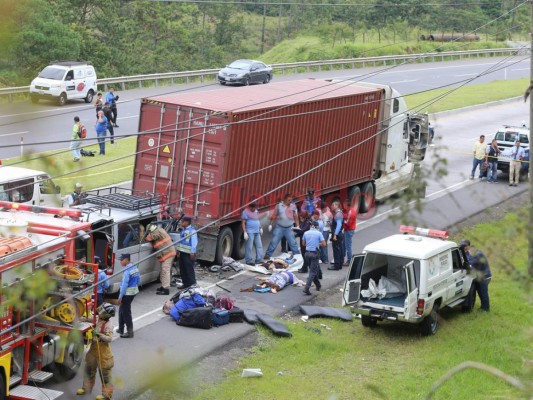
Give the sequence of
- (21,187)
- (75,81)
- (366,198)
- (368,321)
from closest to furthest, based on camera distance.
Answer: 1. (368,321)
2. (21,187)
3. (366,198)
4. (75,81)

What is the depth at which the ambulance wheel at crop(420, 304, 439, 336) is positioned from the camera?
55.5 ft

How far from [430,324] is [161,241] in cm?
523

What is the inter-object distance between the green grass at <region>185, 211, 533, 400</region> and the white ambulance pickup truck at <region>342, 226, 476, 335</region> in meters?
0.47

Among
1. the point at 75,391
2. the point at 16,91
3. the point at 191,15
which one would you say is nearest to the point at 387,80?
the point at 191,15

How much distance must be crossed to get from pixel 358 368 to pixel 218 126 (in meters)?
6.29

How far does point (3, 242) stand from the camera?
11523 millimetres

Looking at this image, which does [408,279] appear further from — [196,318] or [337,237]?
[337,237]

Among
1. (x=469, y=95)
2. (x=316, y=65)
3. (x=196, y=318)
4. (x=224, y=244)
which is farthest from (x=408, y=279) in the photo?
(x=316, y=65)

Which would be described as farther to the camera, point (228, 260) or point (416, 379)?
point (228, 260)

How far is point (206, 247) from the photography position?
66.3ft

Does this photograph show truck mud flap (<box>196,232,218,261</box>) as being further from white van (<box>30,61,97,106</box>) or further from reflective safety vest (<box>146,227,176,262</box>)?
white van (<box>30,61,97,106</box>)

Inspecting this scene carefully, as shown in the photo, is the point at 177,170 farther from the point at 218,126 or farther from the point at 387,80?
the point at 387,80

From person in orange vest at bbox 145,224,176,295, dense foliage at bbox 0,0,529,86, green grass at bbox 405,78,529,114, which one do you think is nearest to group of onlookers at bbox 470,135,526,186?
green grass at bbox 405,78,529,114

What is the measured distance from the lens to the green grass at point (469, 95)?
148 ft
